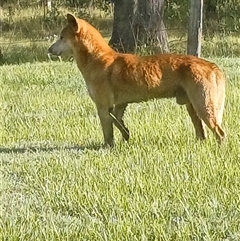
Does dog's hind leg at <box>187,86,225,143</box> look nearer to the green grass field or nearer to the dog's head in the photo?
the green grass field

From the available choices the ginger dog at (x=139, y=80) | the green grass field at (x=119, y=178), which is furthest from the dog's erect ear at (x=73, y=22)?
the green grass field at (x=119, y=178)

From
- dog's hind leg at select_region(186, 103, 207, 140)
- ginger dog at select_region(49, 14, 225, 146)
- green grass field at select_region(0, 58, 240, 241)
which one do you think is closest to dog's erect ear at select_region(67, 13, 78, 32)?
ginger dog at select_region(49, 14, 225, 146)

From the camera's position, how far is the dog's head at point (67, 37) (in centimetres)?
781

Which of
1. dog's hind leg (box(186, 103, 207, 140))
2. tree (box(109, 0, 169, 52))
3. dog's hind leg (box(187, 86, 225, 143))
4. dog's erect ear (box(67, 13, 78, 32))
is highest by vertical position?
dog's erect ear (box(67, 13, 78, 32))

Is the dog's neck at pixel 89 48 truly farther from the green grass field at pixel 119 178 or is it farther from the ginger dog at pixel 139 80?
the green grass field at pixel 119 178

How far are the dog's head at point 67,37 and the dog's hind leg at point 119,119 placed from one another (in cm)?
A: 79

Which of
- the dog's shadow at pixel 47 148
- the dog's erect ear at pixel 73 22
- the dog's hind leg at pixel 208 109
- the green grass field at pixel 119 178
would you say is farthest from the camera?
the dog's erect ear at pixel 73 22

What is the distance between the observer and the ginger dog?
731 centimetres

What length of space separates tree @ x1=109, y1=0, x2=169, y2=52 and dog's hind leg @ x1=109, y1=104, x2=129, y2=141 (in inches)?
357

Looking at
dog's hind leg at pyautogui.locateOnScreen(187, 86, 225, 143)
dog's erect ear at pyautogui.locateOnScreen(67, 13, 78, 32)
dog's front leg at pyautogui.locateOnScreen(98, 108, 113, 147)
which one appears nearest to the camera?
dog's hind leg at pyautogui.locateOnScreen(187, 86, 225, 143)

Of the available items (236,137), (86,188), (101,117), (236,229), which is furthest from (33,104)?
(236,229)

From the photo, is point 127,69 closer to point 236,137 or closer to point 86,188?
point 236,137

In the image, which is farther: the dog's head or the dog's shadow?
the dog's head

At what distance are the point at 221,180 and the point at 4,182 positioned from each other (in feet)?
5.83
